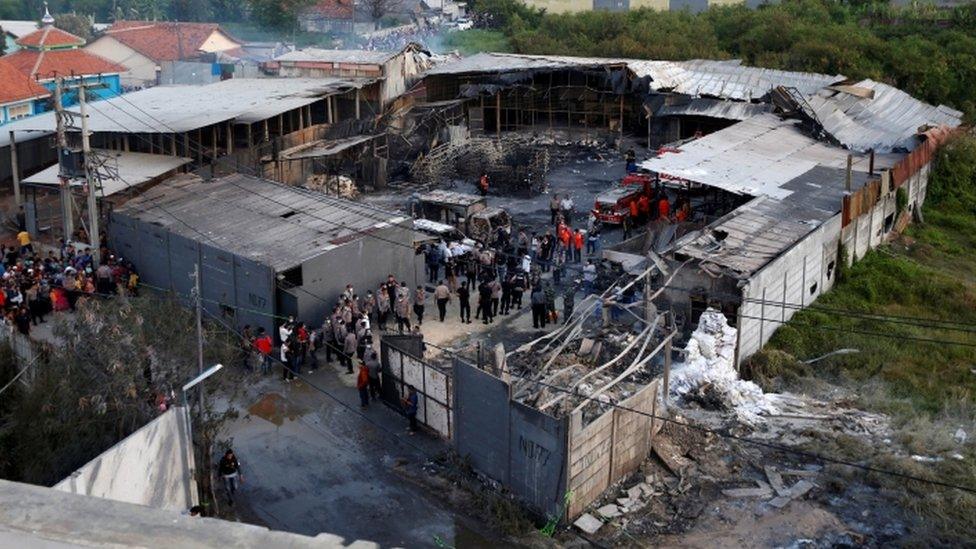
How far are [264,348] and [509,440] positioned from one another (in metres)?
6.84

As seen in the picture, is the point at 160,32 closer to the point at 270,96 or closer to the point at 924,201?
the point at 270,96


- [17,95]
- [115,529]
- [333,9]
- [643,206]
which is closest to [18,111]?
[17,95]

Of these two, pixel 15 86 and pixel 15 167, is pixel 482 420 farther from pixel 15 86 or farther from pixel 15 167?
pixel 15 86

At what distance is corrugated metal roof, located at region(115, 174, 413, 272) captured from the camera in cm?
2398

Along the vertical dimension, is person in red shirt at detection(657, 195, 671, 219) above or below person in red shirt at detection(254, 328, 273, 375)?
above

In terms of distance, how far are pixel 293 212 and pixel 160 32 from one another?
1650 inches

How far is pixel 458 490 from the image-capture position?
1730 centimetres

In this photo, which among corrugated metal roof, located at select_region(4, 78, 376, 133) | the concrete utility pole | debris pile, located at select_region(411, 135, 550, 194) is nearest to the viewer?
corrugated metal roof, located at select_region(4, 78, 376, 133)

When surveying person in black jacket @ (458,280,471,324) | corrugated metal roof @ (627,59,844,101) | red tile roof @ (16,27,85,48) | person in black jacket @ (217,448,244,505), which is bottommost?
person in black jacket @ (217,448,244,505)

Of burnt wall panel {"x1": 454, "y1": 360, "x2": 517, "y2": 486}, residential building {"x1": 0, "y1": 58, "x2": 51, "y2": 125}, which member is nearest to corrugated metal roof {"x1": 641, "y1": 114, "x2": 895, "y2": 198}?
burnt wall panel {"x1": 454, "y1": 360, "x2": 517, "y2": 486}

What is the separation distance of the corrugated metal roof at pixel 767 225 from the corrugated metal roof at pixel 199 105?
48.5 ft

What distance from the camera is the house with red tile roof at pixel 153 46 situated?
2371 inches

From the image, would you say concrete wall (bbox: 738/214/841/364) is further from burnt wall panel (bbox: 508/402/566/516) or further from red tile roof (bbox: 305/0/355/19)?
red tile roof (bbox: 305/0/355/19)

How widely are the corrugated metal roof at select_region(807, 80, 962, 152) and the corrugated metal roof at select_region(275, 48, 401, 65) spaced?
51.4 ft
